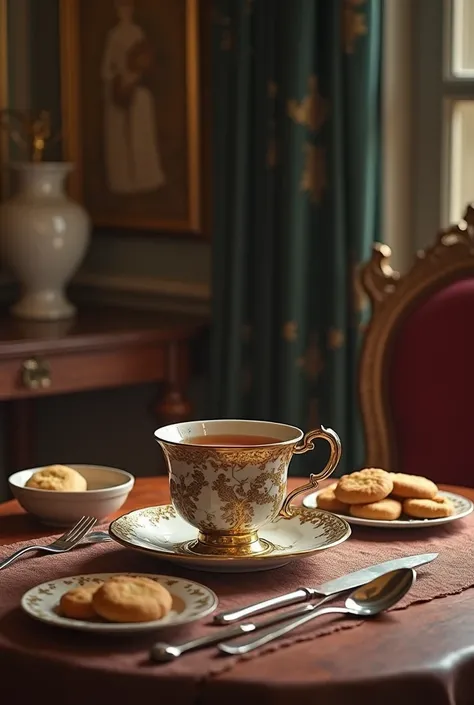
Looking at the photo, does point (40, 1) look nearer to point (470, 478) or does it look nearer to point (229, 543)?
point (470, 478)

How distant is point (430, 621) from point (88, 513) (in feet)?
1.63

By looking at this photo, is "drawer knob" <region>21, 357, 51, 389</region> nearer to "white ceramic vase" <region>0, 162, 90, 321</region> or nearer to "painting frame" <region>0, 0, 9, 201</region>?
"white ceramic vase" <region>0, 162, 90, 321</region>

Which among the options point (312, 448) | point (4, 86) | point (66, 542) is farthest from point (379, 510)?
point (4, 86)

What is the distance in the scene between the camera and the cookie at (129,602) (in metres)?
1.09

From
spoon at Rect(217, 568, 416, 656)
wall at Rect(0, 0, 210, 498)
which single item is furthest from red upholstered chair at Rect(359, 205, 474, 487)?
wall at Rect(0, 0, 210, 498)

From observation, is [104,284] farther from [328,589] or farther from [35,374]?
[328,589]

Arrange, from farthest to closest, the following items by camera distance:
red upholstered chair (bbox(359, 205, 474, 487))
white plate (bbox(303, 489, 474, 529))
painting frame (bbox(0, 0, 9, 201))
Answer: painting frame (bbox(0, 0, 9, 201)), red upholstered chair (bbox(359, 205, 474, 487)), white plate (bbox(303, 489, 474, 529))

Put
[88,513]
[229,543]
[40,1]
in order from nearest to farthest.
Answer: [229,543] → [88,513] → [40,1]

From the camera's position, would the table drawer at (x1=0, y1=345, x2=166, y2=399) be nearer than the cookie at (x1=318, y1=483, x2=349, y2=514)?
No

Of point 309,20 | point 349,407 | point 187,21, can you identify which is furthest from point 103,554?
point 187,21

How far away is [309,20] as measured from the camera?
2736mm

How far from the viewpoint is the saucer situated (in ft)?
4.12

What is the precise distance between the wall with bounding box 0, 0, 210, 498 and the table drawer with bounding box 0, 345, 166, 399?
0.26 m

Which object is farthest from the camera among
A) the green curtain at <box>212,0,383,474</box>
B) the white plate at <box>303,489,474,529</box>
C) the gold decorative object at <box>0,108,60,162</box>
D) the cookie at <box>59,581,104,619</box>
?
the gold decorative object at <box>0,108,60,162</box>
